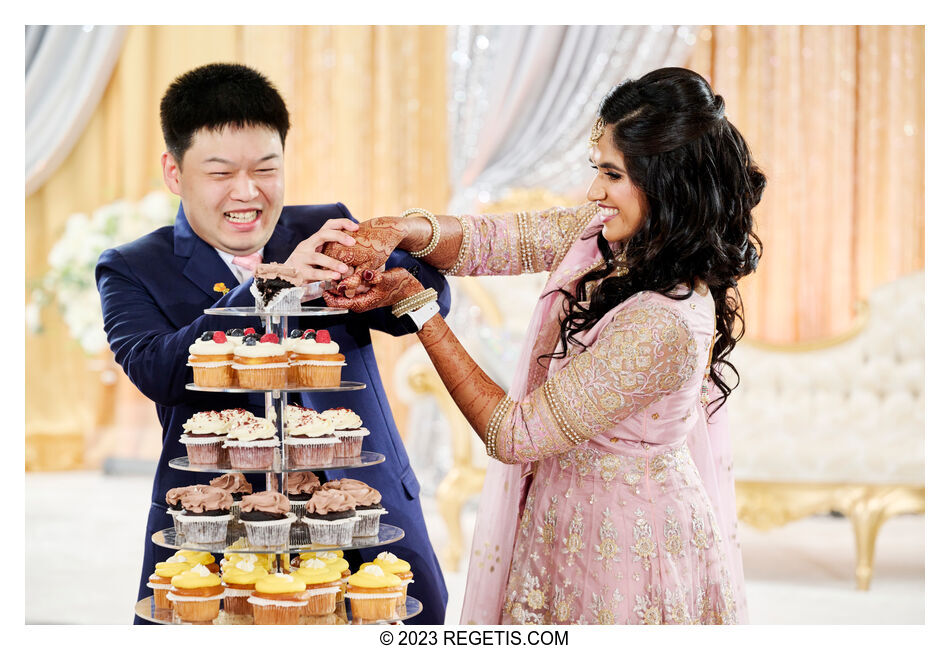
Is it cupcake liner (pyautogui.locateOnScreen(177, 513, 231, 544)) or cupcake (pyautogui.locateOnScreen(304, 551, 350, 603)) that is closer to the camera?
cupcake liner (pyautogui.locateOnScreen(177, 513, 231, 544))

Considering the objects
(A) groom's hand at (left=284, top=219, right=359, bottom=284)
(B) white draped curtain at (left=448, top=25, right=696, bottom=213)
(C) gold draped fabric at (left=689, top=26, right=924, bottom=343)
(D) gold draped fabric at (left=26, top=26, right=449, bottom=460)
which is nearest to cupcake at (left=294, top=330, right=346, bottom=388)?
(A) groom's hand at (left=284, top=219, right=359, bottom=284)

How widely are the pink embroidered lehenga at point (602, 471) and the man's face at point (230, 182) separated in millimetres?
510

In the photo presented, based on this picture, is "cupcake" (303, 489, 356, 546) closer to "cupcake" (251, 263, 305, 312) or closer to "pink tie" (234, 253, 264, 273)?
"cupcake" (251, 263, 305, 312)

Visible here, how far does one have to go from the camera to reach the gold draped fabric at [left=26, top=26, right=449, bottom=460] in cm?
640

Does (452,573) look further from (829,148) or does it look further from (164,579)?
(829,148)

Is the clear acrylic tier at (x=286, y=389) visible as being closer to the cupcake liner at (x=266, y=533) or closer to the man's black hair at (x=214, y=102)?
the cupcake liner at (x=266, y=533)

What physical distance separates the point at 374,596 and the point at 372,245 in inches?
30.4

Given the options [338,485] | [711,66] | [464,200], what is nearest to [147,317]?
[338,485]

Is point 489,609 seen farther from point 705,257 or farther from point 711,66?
point 711,66

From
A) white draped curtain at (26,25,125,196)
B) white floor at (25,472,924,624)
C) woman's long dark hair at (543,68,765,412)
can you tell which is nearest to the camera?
woman's long dark hair at (543,68,765,412)

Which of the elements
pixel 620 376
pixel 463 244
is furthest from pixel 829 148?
pixel 620 376

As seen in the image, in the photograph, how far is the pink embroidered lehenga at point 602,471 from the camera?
2.00 m

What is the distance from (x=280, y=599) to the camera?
195 centimetres

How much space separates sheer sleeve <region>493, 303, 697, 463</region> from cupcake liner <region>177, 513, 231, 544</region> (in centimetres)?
60
